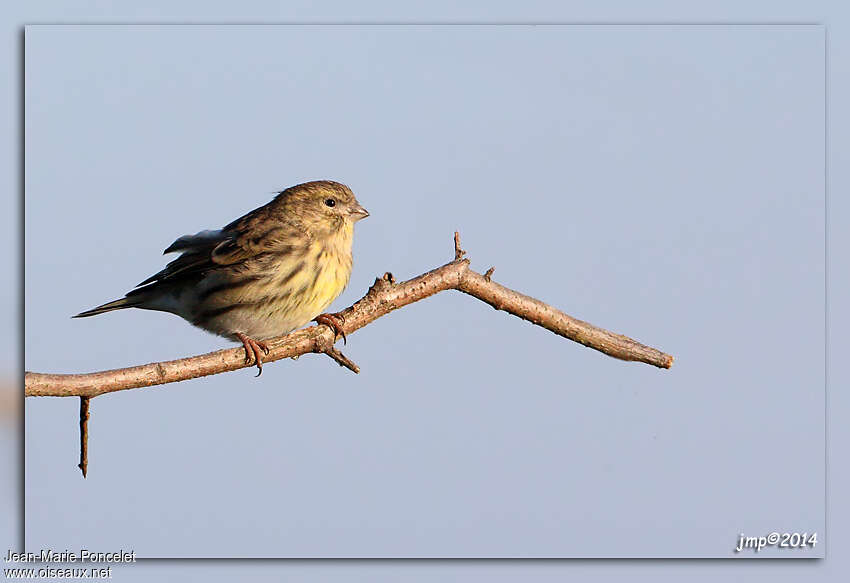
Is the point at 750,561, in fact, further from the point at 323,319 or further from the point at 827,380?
the point at 323,319

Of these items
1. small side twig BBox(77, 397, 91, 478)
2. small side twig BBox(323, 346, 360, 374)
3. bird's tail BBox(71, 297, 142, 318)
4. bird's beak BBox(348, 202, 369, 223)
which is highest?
bird's beak BBox(348, 202, 369, 223)

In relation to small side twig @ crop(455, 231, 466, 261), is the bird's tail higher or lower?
lower

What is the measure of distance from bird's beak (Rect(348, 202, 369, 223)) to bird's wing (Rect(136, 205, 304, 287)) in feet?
1.74

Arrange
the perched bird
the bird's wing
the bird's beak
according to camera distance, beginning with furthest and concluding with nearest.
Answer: the bird's beak < the bird's wing < the perched bird

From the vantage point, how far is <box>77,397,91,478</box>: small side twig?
243 inches

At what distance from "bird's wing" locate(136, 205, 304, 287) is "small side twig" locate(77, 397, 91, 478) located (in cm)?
218

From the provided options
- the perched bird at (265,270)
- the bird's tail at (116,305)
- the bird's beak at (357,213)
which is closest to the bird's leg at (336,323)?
the perched bird at (265,270)

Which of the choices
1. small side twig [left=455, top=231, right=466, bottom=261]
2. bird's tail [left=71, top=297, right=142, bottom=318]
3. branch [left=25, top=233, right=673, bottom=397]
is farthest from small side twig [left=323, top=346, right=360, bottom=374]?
bird's tail [left=71, top=297, right=142, bottom=318]

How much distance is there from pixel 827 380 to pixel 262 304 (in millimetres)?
4739

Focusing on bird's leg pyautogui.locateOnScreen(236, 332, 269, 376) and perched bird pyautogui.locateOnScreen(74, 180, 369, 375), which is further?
perched bird pyautogui.locateOnScreen(74, 180, 369, 375)

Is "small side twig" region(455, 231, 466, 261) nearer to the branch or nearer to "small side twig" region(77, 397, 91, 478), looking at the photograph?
the branch

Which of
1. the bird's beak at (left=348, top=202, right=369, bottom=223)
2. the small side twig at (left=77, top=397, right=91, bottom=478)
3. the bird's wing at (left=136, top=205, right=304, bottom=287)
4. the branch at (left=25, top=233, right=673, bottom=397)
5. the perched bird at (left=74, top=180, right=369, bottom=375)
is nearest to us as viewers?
the small side twig at (left=77, top=397, right=91, bottom=478)

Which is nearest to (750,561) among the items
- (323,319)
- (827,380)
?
(827,380)

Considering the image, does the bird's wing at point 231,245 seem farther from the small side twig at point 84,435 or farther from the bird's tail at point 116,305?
the small side twig at point 84,435
